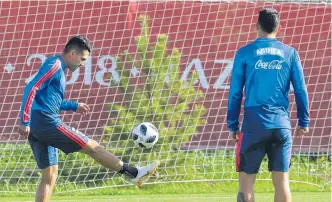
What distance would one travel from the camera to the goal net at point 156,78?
13.7 metres

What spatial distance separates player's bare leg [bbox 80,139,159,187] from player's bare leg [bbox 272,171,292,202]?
217 cm

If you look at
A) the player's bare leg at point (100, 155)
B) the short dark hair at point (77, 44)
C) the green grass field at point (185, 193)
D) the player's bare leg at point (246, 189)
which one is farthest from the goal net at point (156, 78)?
the player's bare leg at point (246, 189)

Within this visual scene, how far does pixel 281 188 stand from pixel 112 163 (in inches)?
89.1

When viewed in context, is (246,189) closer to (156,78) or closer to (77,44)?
(77,44)

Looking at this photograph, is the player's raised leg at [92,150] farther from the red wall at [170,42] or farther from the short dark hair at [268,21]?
the red wall at [170,42]

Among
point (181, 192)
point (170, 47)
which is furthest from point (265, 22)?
point (170, 47)

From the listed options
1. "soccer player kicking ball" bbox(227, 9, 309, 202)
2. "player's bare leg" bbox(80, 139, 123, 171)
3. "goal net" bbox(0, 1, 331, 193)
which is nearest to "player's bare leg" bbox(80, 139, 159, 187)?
"player's bare leg" bbox(80, 139, 123, 171)

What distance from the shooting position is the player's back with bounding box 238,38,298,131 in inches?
302

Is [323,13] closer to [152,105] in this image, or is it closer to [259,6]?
[259,6]

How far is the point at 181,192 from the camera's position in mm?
13266

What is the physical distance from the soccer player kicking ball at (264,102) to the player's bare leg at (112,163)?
193cm

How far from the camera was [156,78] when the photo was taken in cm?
1387

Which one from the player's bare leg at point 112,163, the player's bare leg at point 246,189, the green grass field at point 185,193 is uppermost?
the player's bare leg at point 246,189

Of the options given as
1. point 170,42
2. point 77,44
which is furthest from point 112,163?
point 170,42
